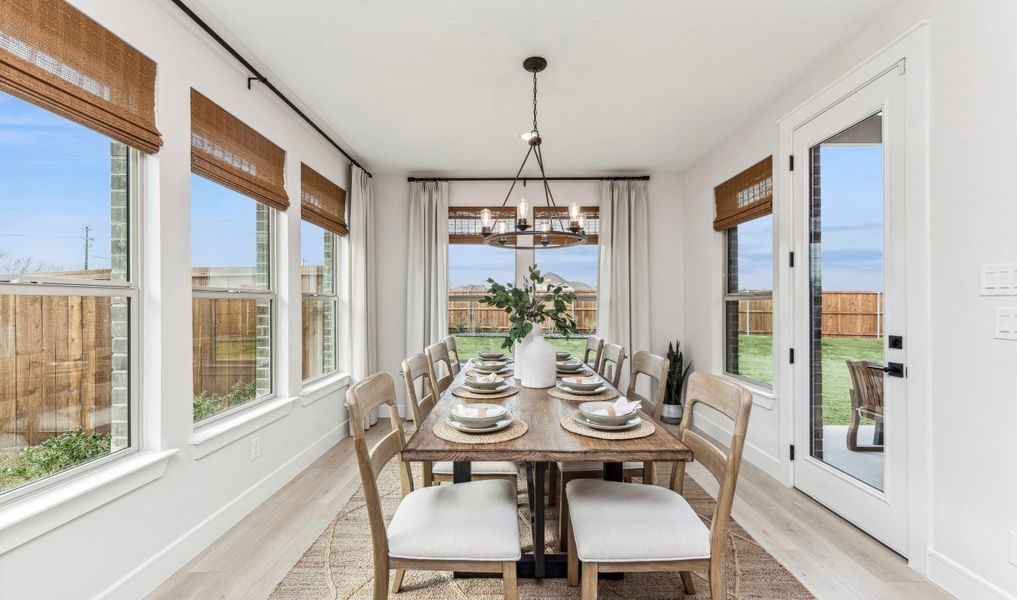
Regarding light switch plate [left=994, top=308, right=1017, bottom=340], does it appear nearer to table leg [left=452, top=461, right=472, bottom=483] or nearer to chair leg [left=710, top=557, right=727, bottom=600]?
chair leg [left=710, top=557, right=727, bottom=600]

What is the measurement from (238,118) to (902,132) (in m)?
3.49

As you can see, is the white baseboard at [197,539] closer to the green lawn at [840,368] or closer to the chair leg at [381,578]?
the chair leg at [381,578]

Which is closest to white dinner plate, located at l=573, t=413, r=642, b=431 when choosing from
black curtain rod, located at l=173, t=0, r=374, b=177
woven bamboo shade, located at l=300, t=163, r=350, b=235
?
black curtain rod, located at l=173, t=0, r=374, b=177

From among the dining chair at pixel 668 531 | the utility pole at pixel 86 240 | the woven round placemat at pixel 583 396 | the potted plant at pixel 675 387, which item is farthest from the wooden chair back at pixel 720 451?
the potted plant at pixel 675 387

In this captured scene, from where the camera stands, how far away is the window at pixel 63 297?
1.49 meters

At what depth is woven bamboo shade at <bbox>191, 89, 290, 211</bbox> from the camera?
2248 mm

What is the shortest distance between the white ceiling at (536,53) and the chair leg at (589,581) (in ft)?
7.68

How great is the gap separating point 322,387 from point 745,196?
3.73 metres

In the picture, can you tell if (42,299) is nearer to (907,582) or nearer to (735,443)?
(735,443)

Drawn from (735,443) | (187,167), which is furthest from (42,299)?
(735,443)

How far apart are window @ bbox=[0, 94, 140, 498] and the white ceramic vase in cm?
181

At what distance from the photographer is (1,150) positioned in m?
1.48

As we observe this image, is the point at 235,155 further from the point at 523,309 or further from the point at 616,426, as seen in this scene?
the point at 616,426

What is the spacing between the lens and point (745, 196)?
11.6 ft
